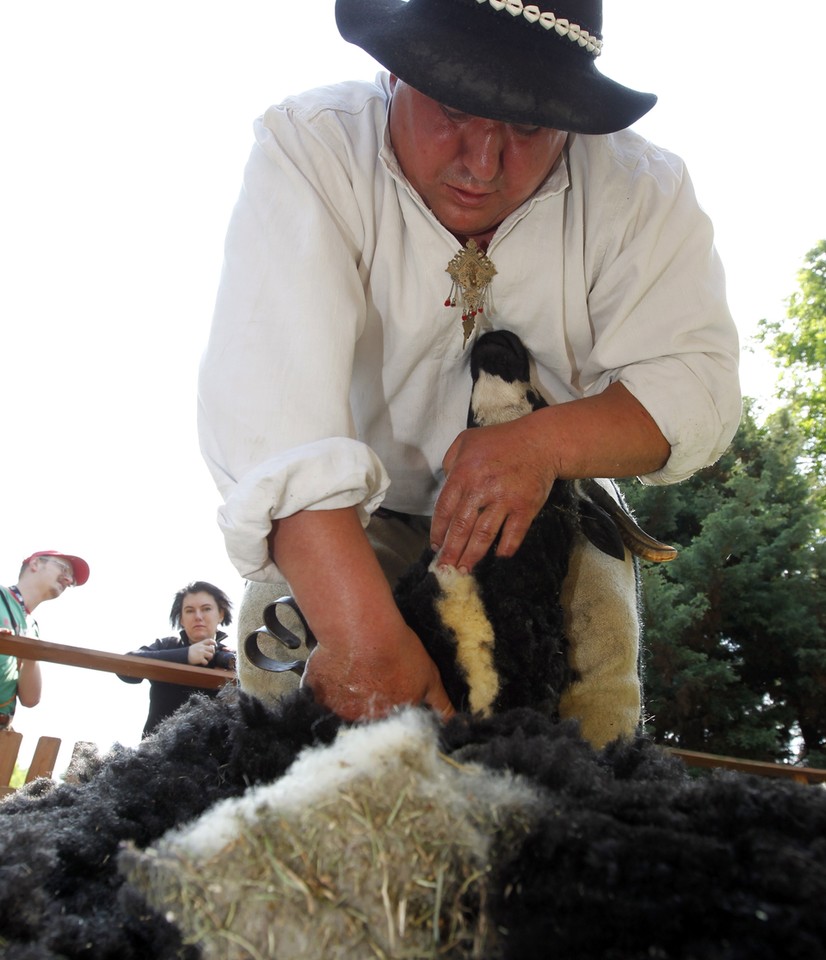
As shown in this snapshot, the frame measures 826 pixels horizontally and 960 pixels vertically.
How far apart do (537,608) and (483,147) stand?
0.64 m

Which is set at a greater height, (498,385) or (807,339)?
(807,339)

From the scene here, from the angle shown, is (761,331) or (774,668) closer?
(774,668)

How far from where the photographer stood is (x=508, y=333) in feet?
4.83

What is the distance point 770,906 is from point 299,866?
304mm

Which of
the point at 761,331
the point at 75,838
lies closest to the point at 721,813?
the point at 75,838

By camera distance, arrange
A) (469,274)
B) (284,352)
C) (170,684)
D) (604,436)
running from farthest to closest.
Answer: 1. (170,684)
2. (469,274)
3. (604,436)
4. (284,352)

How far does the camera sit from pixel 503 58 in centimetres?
115

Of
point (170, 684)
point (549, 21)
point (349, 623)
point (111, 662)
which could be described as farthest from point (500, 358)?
point (170, 684)

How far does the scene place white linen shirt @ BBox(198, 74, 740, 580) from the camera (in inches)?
Result: 45.3

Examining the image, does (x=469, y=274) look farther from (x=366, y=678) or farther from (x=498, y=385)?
(x=366, y=678)

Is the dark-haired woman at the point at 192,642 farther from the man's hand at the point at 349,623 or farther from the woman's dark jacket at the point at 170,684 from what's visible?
Answer: the man's hand at the point at 349,623

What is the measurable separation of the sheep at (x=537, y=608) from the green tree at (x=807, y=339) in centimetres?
1039

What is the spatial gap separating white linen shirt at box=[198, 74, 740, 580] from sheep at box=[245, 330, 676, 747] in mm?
104

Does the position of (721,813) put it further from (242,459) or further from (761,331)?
(761,331)
